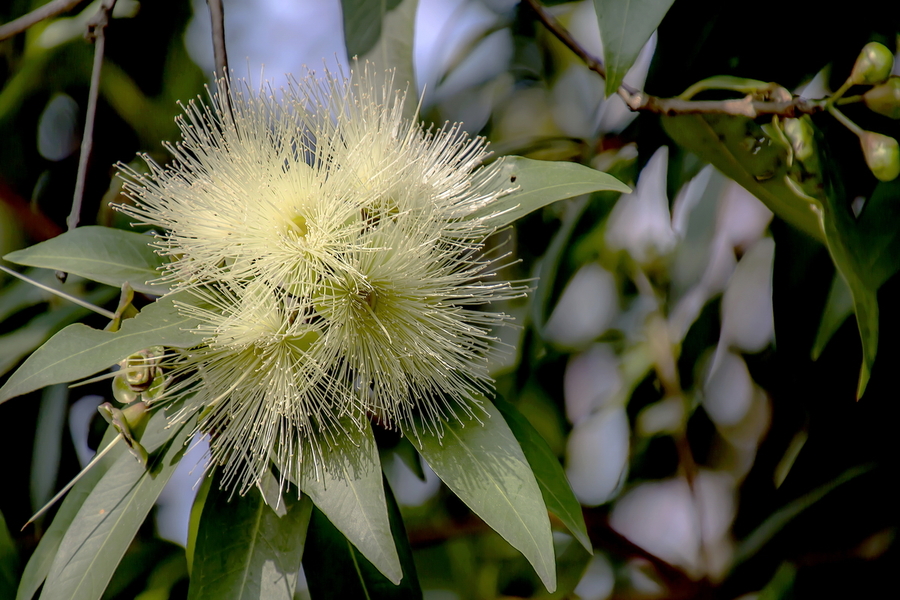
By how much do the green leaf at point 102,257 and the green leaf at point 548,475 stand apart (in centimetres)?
43

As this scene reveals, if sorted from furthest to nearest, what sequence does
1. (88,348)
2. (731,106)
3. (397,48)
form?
1. (397,48)
2. (731,106)
3. (88,348)

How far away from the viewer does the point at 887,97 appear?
578mm

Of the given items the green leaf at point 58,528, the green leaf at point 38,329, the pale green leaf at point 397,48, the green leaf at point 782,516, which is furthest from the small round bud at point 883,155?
the green leaf at point 38,329

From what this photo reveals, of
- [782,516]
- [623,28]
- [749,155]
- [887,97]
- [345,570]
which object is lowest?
[782,516]

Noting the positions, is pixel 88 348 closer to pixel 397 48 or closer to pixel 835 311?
pixel 397 48

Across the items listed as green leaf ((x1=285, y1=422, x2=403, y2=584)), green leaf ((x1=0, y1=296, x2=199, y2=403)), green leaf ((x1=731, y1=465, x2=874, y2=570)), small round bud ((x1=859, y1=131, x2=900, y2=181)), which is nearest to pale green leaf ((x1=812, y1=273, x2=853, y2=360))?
small round bud ((x1=859, y1=131, x2=900, y2=181))

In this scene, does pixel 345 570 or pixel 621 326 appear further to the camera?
pixel 621 326

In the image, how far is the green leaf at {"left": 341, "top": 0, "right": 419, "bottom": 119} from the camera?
30.1 inches

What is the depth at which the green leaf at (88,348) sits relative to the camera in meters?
0.55

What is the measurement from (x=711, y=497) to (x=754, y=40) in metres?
0.92

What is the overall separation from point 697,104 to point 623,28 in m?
0.16

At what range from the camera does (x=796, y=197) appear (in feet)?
2.41

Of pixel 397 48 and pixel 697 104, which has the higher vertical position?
pixel 397 48

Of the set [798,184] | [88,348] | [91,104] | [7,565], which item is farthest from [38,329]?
[798,184]
